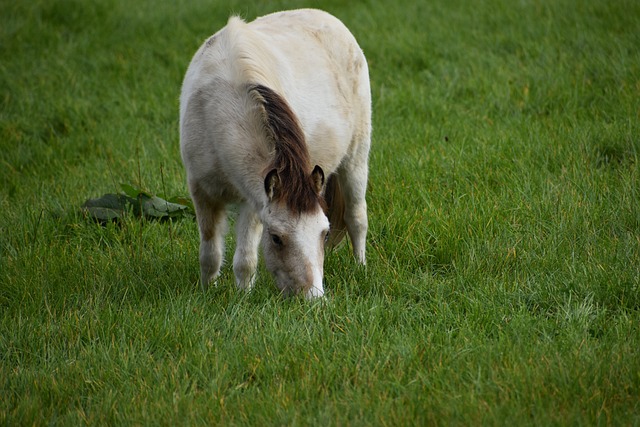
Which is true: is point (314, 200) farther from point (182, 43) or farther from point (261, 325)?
point (182, 43)

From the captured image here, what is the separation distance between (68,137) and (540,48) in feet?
17.2

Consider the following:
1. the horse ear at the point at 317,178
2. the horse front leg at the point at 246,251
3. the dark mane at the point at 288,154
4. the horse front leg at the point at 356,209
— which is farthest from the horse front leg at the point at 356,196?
the horse ear at the point at 317,178

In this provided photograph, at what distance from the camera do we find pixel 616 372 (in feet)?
11.6

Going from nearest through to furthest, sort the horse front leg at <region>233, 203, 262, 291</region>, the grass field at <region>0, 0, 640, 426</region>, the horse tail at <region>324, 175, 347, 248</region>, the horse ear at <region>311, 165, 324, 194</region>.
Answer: the grass field at <region>0, 0, 640, 426</region> < the horse ear at <region>311, 165, 324, 194</region> < the horse front leg at <region>233, 203, 262, 291</region> < the horse tail at <region>324, 175, 347, 248</region>

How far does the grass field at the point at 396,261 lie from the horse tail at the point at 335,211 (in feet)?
0.75

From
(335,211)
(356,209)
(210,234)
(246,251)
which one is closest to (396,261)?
(356,209)

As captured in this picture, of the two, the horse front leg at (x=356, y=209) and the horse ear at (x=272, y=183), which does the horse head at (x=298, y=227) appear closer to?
the horse ear at (x=272, y=183)

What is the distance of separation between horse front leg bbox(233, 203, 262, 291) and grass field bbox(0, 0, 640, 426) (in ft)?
0.42

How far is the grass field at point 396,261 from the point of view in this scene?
362cm

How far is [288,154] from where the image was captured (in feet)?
14.3

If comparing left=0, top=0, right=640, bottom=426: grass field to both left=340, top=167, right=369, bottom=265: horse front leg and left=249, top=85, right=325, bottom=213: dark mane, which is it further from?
left=249, top=85, right=325, bottom=213: dark mane

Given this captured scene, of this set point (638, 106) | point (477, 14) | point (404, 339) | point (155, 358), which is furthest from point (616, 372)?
point (477, 14)

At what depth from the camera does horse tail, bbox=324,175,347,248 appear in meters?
5.75

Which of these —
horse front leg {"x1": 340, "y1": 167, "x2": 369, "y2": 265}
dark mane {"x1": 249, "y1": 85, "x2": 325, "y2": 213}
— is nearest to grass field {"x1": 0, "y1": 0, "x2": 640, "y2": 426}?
horse front leg {"x1": 340, "y1": 167, "x2": 369, "y2": 265}
